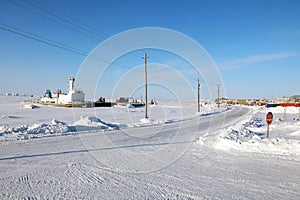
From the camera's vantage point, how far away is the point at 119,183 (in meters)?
4.05

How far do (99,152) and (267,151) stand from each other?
5815 mm

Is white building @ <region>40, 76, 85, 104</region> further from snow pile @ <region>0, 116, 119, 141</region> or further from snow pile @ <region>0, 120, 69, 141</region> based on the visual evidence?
snow pile @ <region>0, 120, 69, 141</region>

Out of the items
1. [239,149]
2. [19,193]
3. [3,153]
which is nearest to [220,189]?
[19,193]

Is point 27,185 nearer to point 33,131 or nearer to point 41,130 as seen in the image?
point 33,131

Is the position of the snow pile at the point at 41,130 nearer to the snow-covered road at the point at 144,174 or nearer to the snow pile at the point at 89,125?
the snow pile at the point at 89,125

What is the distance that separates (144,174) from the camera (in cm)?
462

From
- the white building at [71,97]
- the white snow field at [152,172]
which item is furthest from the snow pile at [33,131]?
the white building at [71,97]

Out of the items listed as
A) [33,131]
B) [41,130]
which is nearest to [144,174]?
[33,131]

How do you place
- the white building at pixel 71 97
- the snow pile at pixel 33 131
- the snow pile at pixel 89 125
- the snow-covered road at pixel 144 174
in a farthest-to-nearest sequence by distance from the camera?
the white building at pixel 71 97 → the snow pile at pixel 89 125 → the snow pile at pixel 33 131 → the snow-covered road at pixel 144 174

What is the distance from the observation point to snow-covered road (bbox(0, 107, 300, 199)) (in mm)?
3615

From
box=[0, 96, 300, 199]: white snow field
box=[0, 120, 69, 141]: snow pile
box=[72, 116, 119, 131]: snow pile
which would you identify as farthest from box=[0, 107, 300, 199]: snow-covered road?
box=[72, 116, 119, 131]: snow pile

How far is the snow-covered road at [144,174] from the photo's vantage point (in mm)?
3615

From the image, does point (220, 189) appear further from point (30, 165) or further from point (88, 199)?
point (30, 165)

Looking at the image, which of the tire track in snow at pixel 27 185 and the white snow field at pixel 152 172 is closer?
the tire track in snow at pixel 27 185
